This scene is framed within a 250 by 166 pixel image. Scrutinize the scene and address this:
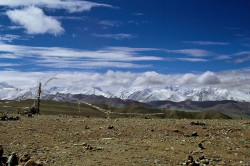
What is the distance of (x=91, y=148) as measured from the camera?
41.6 ft

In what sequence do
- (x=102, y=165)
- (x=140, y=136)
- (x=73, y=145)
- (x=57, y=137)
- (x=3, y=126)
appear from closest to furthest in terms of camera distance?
(x=102, y=165)
(x=73, y=145)
(x=57, y=137)
(x=140, y=136)
(x=3, y=126)

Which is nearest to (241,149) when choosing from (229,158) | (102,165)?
(229,158)

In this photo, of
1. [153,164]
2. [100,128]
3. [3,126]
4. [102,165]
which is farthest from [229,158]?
[3,126]

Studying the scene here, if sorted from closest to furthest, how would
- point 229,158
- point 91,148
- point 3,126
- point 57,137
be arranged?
point 229,158
point 91,148
point 57,137
point 3,126

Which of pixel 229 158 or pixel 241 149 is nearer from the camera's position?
pixel 229 158

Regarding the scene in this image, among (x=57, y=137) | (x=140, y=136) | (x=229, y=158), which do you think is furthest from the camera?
(x=140, y=136)

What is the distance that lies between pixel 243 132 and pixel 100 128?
32.8 feet

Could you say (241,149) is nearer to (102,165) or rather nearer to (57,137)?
(102,165)

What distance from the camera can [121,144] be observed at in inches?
557

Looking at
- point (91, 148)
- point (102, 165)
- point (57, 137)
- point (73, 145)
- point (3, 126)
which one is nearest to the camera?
point (102, 165)

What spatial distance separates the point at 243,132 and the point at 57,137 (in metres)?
12.6

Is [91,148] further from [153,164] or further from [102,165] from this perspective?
[153,164]

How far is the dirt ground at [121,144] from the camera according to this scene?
11164 millimetres

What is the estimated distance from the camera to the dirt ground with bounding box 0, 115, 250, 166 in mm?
11164
